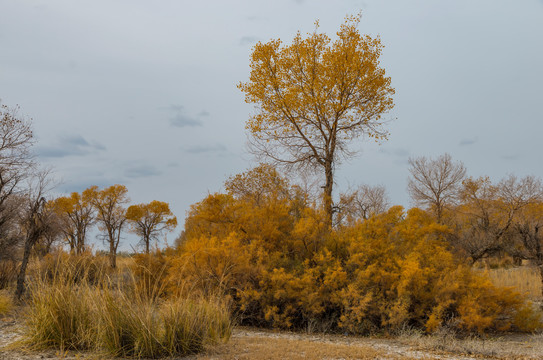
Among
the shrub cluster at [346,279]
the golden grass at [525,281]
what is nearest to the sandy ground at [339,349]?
the shrub cluster at [346,279]

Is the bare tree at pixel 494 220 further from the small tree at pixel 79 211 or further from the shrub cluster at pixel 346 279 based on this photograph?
the small tree at pixel 79 211

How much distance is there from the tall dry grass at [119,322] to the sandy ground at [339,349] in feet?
0.90

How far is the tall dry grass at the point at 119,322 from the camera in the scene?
6656 millimetres

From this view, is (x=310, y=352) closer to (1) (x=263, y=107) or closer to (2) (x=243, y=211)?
(2) (x=243, y=211)

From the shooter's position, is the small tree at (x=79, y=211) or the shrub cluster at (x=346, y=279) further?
the small tree at (x=79, y=211)

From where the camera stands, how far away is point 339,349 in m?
7.59

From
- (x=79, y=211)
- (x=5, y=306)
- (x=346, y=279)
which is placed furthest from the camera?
(x=79, y=211)

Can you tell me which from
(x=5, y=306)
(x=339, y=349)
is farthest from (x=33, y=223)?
(x=339, y=349)

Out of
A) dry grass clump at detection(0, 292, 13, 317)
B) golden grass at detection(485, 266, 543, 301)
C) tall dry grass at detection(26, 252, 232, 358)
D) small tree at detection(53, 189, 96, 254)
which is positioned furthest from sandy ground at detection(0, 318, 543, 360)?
small tree at detection(53, 189, 96, 254)

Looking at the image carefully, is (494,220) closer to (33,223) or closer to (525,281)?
(525,281)

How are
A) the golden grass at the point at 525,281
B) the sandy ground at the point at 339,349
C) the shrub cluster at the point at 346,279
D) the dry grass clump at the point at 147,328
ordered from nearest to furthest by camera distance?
1. the dry grass clump at the point at 147,328
2. the sandy ground at the point at 339,349
3. the shrub cluster at the point at 346,279
4. the golden grass at the point at 525,281

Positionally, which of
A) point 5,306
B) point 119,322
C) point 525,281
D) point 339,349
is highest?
point 119,322

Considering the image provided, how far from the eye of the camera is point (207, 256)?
1115 cm

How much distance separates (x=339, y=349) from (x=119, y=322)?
12.4 ft
